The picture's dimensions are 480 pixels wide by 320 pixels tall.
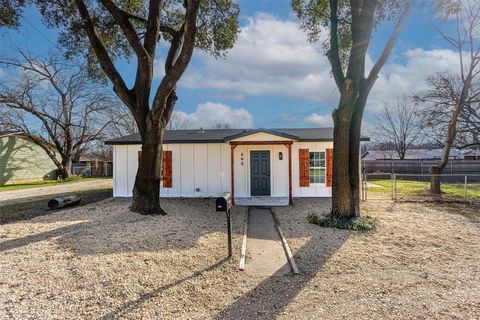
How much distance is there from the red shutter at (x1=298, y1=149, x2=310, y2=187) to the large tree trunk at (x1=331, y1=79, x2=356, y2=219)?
4373 mm

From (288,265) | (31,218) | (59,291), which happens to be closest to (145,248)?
(59,291)

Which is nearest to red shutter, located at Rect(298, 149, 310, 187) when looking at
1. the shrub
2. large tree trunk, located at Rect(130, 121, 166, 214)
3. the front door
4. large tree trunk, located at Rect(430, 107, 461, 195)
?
the front door

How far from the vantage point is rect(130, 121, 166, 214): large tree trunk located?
7.68 meters

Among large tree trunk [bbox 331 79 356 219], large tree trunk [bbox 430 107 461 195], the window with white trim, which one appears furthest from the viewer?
large tree trunk [bbox 430 107 461 195]

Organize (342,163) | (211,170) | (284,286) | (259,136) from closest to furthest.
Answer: (284,286), (342,163), (259,136), (211,170)

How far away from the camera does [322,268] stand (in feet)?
14.5

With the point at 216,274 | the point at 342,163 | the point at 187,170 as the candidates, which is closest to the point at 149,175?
the point at 187,170

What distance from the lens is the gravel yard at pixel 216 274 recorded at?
10.5 ft

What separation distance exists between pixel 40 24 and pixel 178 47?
4186 mm

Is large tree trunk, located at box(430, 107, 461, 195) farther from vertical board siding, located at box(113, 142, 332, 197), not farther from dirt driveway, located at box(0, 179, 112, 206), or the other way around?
dirt driveway, located at box(0, 179, 112, 206)

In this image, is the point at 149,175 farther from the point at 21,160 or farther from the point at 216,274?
the point at 21,160

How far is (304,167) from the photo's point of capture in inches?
453

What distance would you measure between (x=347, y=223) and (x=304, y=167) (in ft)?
16.1

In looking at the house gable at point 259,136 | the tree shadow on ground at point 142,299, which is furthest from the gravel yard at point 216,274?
the house gable at point 259,136
